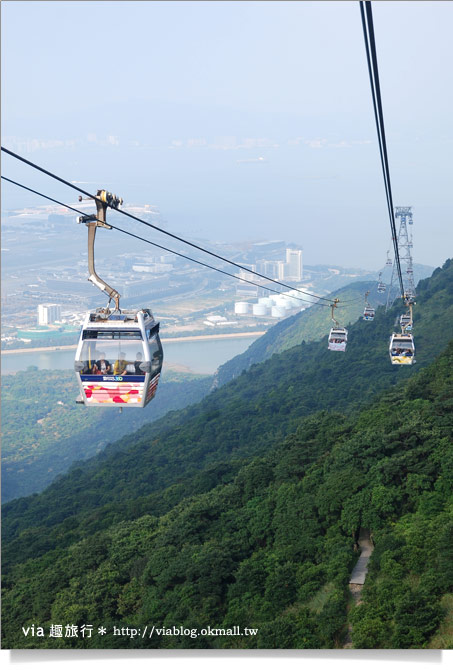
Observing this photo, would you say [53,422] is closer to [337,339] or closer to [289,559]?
[337,339]

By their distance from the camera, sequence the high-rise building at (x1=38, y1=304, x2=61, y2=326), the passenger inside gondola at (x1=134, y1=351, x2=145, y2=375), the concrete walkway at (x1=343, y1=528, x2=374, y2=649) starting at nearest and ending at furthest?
1. the passenger inside gondola at (x1=134, y1=351, x2=145, y2=375)
2. the concrete walkway at (x1=343, y1=528, x2=374, y2=649)
3. the high-rise building at (x1=38, y1=304, x2=61, y2=326)

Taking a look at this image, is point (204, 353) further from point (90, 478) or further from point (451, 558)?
point (451, 558)

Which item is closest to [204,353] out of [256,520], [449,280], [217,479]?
[449,280]

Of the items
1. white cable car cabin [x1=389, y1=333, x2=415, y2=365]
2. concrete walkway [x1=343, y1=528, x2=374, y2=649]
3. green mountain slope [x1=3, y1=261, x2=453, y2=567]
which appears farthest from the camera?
green mountain slope [x1=3, y1=261, x2=453, y2=567]

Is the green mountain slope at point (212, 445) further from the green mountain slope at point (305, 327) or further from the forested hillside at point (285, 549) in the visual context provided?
the green mountain slope at point (305, 327)

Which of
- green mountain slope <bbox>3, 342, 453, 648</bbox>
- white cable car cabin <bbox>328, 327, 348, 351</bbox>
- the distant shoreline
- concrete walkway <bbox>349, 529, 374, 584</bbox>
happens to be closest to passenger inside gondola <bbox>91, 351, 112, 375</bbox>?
green mountain slope <bbox>3, 342, 453, 648</bbox>

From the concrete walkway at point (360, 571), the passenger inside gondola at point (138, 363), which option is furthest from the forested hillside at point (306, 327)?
the passenger inside gondola at point (138, 363)

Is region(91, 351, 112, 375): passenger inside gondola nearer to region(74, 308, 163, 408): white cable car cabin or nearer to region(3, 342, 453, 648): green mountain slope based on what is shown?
region(74, 308, 163, 408): white cable car cabin
